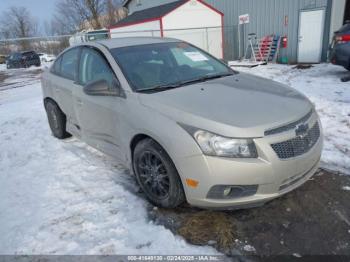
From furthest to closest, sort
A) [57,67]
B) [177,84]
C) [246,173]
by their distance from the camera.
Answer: [57,67], [177,84], [246,173]

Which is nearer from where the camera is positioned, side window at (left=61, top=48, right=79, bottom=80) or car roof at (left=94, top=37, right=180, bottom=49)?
car roof at (left=94, top=37, right=180, bottom=49)

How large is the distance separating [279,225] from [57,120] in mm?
3908

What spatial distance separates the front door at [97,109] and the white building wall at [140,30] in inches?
496

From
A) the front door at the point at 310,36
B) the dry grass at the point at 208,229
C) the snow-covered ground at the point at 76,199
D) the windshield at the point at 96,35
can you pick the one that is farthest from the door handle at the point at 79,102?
the windshield at the point at 96,35

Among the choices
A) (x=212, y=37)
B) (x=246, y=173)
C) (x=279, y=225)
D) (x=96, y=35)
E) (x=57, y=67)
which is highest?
(x=96, y=35)

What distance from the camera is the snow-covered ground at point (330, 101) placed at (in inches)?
156

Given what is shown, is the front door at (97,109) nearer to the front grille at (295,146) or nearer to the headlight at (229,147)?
the headlight at (229,147)

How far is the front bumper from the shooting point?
2.53m

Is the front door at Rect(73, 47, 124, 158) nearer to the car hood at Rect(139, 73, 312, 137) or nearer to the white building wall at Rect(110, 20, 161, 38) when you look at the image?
the car hood at Rect(139, 73, 312, 137)

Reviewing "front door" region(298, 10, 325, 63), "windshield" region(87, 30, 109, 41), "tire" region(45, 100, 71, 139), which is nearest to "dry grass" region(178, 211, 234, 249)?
"tire" region(45, 100, 71, 139)

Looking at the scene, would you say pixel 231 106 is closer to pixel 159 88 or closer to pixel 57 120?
pixel 159 88

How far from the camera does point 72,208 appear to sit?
3.27 meters

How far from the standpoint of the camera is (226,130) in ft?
8.34

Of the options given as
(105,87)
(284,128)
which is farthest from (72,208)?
(284,128)
